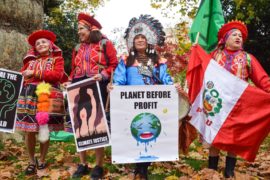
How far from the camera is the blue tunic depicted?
4730 mm

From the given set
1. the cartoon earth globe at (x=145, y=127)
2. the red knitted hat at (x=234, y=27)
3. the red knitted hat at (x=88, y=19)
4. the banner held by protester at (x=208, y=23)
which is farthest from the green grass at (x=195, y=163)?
the red knitted hat at (x=88, y=19)

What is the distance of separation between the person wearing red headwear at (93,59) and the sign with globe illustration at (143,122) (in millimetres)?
451

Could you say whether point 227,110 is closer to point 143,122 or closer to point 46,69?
point 143,122

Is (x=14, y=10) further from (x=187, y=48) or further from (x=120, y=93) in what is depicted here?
(x=187, y=48)

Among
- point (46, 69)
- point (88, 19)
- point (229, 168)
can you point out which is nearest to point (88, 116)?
point (46, 69)

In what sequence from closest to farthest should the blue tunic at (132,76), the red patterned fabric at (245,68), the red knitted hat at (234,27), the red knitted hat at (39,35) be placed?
the blue tunic at (132,76) < the red patterned fabric at (245,68) < the red knitted hat at (234,27) < the red knitted hat at (39,35)

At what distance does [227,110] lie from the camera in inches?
194

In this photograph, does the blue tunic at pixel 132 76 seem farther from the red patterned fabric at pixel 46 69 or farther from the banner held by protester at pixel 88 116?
the red patterned fabric at pixel 46 69

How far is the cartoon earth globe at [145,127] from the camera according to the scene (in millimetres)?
4559

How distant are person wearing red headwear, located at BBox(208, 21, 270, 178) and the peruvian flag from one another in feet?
0.34

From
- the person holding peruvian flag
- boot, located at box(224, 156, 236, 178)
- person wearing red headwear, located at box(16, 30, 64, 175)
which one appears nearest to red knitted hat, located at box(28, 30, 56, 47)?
person wearing red headwear, located at box(16, 30, 64, 175)

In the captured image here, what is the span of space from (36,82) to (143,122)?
157 centimetres

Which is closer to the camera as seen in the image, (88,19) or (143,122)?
(143,122)

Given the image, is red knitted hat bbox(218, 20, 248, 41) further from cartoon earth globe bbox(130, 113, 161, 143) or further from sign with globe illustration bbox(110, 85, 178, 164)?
cartoon earth globe bbox(130, 113, 161, 143)
